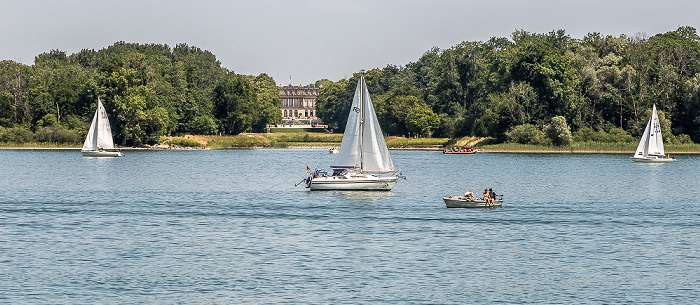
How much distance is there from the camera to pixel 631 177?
8981cm

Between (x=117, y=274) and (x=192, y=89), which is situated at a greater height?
(x=192, y=89)

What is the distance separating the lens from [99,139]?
433ft

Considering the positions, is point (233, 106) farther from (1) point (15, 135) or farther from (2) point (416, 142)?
(1) point (15, 135)

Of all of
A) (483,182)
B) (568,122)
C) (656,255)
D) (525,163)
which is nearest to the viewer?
(656,255)

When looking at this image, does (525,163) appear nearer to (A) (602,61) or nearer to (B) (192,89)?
(A) (602,61)

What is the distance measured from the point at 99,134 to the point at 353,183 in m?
80.2

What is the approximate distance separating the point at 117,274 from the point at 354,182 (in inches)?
1252

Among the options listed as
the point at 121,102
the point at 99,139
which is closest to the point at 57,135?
the point at 121,102

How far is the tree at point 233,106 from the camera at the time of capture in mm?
183125

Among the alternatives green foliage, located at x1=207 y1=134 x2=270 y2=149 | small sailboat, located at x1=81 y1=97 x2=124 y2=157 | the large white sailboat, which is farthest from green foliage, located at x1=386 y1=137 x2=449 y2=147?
the large white sailboat

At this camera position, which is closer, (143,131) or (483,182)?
(483,182)

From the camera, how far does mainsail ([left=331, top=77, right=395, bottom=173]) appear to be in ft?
214

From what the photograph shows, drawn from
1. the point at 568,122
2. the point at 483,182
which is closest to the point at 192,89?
the point at 568,122

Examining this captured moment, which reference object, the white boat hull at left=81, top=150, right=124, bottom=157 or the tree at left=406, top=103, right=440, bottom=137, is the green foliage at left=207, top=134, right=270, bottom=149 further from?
the white boat hull at left=81, top=150, right=124, bottom=157
